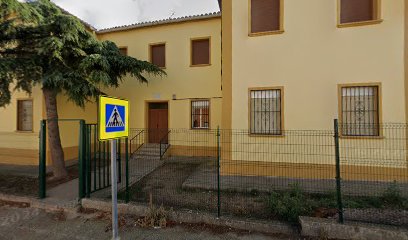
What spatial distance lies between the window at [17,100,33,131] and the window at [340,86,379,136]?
12.2m

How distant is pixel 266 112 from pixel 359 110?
270 centimetres

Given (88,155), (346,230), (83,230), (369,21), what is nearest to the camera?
(346,230)

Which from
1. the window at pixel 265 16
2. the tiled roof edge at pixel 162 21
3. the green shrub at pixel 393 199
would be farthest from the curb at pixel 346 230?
the tiled roof edge at pixel 162 21

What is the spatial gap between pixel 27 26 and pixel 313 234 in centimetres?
885

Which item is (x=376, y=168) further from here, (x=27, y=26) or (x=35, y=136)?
(x=35, y=136)

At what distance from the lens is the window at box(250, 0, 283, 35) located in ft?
24.9

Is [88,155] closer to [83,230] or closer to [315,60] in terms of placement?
[83,230]

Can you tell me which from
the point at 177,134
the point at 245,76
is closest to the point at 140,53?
the point at 177,134

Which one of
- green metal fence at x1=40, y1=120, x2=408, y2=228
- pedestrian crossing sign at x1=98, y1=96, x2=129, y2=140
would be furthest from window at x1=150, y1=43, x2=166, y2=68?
pedestrian crossing sign at x1=98, y1=96, x2=129, y2=140

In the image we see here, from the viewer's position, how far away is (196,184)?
256 inches

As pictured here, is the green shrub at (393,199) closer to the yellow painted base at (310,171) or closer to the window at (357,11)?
the yellow painted base at (310,171)

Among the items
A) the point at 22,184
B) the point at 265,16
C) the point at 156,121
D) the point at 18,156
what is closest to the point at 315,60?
the point at 265,16

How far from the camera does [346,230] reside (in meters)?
3.76

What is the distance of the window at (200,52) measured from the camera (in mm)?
11297
